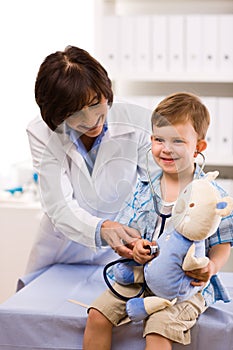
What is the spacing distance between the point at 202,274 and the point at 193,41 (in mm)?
1474

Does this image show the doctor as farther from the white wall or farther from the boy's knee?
the white wall

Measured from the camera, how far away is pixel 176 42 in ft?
9.13

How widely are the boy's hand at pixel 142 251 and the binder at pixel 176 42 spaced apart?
142 centimetres

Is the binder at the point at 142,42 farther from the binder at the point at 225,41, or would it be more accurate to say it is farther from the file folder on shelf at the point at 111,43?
the binder at the point at 225,41

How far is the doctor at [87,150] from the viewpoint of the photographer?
1656mm

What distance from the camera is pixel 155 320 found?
1.55m

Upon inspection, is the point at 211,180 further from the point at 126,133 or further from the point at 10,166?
the point at 10,166

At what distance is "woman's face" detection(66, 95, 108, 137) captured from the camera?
164 cm

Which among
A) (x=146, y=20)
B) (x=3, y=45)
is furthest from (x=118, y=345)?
(x=3, y=45)

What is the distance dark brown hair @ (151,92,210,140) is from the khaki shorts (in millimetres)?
400

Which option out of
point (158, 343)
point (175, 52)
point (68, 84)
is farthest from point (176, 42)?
point (158, 343)

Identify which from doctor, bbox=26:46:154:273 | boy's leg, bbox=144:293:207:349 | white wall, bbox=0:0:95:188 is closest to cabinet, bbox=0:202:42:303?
white wall, bbox=0:0:95:188

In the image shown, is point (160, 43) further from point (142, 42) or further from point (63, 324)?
point (63, 324)

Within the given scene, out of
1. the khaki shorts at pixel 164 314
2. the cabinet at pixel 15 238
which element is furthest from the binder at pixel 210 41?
the khaki shorts at pixel 164 314
